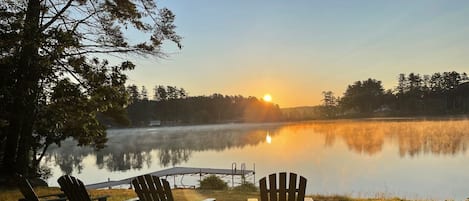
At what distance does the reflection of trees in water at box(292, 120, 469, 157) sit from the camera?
33.5 m

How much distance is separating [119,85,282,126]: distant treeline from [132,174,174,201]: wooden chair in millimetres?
52419

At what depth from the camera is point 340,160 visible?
3406cm

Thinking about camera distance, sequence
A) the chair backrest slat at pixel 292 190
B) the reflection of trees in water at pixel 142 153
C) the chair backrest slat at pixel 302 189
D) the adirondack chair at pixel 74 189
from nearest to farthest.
Result: the chair backrest slat at pixel 302 189
the chair backrest slat at pixel 292 190
the adirondack chair at pixel 74 189
the reflection of trees in water at pixel 142 153

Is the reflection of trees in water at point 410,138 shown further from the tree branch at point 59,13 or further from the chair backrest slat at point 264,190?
the chair backrest slat at point 264,190

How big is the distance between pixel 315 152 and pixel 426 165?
11809mm

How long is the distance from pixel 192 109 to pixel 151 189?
71049 millimetres

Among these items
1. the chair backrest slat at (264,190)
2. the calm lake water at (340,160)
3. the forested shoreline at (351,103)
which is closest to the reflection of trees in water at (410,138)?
the calm lake water at (340,160)

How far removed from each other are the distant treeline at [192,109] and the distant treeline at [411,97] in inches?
766

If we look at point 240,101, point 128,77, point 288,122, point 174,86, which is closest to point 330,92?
point 288,122

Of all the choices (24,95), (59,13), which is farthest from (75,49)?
(24,95)

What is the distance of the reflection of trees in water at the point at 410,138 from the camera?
33.5 m

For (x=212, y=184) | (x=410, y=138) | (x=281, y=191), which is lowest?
(x=212, y=184)

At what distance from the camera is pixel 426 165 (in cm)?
2869

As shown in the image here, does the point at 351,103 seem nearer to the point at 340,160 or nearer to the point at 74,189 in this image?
the point at 340,160
